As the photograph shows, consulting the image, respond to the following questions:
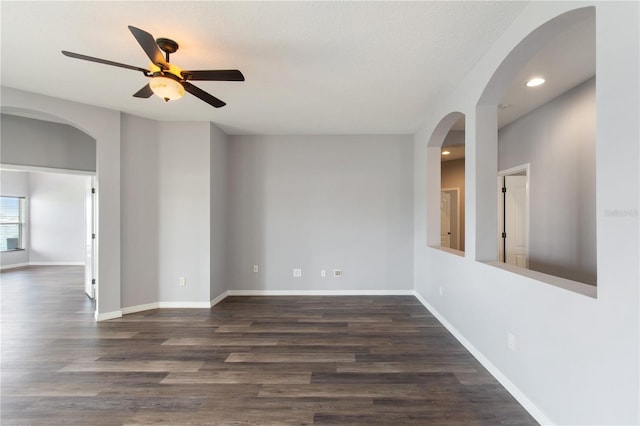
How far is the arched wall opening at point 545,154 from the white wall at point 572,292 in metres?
0.03

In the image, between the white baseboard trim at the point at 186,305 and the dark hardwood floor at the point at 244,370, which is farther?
the white baseboard trim at the point at 186,305

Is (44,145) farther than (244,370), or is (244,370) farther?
(44,145)

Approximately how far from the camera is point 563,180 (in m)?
3.33

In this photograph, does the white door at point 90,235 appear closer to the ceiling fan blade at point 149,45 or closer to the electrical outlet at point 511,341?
the ceiling fan blade at point 149,45

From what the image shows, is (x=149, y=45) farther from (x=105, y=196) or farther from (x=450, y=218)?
(x=450, y=218)

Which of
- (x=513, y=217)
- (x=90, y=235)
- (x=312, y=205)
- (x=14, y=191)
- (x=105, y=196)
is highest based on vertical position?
(x=14, y=191)

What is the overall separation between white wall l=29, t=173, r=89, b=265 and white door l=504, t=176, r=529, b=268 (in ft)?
34.6

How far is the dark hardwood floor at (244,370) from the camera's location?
1.83m

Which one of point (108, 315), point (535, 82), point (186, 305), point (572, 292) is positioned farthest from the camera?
point (186, 305)

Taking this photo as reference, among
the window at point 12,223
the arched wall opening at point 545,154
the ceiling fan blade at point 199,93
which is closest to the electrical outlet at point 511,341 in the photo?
the arched wall opening at point 545,154

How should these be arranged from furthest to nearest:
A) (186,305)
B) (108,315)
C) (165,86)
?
(186,305), (108,315), (165,86)

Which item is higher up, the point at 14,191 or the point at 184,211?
the point at 14,191

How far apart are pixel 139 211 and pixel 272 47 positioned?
3117mm

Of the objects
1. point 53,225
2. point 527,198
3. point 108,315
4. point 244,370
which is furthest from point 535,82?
point 53,225
